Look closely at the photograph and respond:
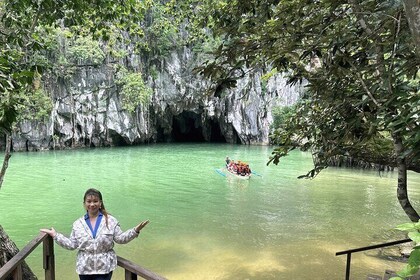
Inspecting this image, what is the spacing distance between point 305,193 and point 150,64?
20882 millimetres

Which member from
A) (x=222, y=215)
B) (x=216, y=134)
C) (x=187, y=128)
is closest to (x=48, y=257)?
(x=222, y=215)

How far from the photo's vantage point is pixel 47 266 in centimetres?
279

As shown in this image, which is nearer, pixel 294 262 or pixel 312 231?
pixel 294 262

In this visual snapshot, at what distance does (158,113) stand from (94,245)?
1135 inches

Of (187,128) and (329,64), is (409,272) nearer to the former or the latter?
(329,64)

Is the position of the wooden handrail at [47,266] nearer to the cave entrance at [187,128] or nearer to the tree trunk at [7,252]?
the tree trunk at [7,252]

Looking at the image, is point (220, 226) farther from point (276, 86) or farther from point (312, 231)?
point (276, 86)

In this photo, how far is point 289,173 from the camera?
54.8 feet

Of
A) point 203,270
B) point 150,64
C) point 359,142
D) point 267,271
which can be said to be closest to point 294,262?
point 267,271

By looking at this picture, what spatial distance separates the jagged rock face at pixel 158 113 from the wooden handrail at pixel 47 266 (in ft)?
70.5

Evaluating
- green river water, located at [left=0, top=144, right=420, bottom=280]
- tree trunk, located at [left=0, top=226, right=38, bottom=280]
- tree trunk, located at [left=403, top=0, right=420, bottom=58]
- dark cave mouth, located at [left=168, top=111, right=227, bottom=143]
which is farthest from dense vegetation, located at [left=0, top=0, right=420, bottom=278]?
dark cave mouth, located at [left=168, top=111, right=227, bottom=143]

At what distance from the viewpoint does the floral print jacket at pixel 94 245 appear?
2.47m

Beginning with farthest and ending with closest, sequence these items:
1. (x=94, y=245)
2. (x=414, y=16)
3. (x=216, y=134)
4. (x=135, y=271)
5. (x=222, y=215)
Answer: (x=216, y=134)
(x=222, y=215)
(x=94, y=245)
(x=135, y=271)
(x=414, y=16)

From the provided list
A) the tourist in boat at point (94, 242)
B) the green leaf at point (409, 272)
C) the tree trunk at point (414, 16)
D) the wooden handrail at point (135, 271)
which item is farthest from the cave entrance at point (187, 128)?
the green leaf at point (409, 272)
